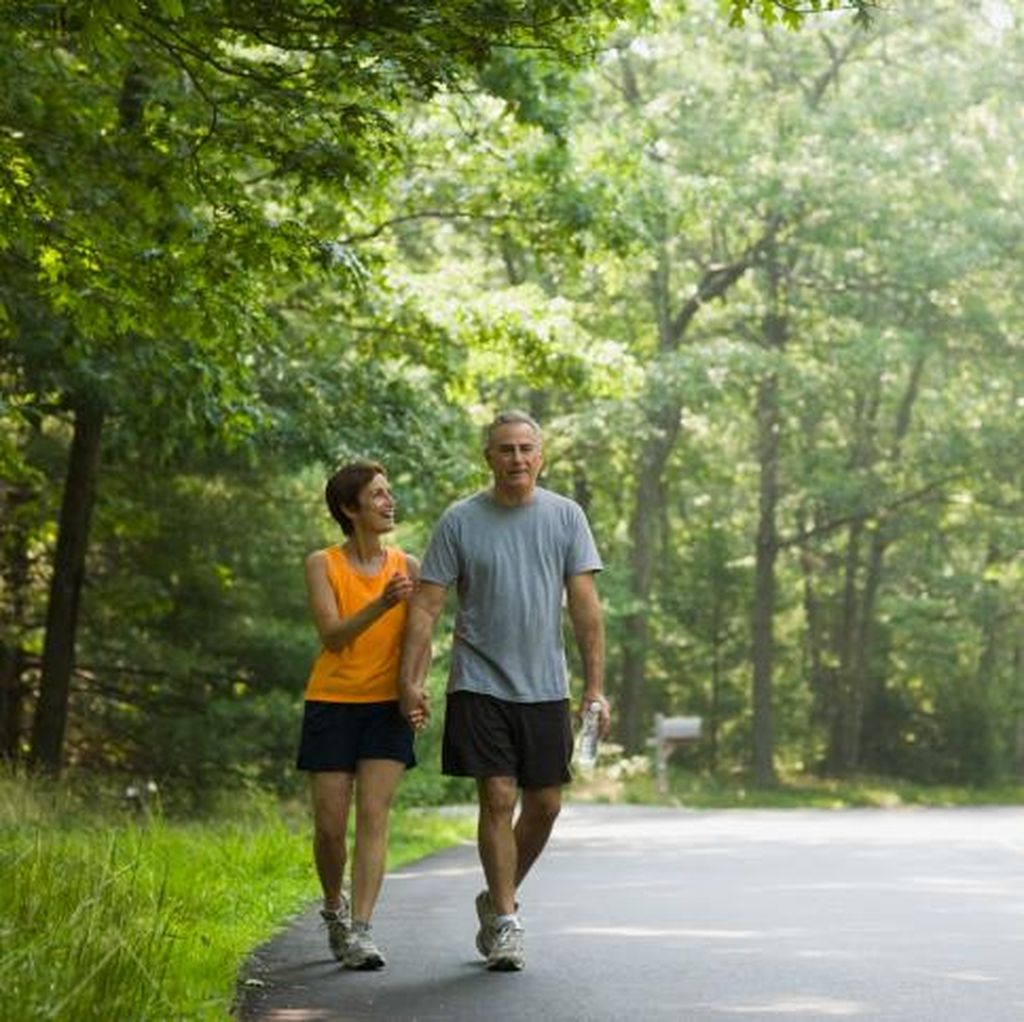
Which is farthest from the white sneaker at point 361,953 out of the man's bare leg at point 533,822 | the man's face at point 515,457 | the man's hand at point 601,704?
the man's face at point 515,457

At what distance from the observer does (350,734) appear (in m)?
8.62

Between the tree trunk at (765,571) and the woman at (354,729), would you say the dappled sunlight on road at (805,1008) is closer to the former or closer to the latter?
the woman at (354,729)

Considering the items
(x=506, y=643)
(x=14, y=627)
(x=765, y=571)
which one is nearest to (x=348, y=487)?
(x=506, y=643)

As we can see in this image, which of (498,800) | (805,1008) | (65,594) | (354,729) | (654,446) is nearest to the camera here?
(805,1008)

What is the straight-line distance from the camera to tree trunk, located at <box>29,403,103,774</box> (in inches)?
764

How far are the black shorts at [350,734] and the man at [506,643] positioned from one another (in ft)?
0.54

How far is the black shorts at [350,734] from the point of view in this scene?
859 cm

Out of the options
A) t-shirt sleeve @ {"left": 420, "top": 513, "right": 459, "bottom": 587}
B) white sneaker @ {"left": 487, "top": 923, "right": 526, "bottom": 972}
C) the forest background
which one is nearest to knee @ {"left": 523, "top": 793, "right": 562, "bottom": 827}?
white sneaker @ {"left": 487, "top": 923, "right": 526, "bottom": 972}

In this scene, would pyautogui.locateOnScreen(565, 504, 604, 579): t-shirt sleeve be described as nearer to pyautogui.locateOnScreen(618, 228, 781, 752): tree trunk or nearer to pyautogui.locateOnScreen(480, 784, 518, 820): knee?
pyautogui.locateOnScreen(480, 784, 518, 820): knee

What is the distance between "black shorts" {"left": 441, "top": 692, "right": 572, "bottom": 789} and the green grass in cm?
111

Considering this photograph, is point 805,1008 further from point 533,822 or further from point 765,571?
point 765,571

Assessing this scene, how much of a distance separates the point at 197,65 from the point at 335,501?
2.86 meters

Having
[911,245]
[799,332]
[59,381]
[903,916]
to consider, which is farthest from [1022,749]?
[903,916]

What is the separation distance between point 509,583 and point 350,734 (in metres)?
0.83
